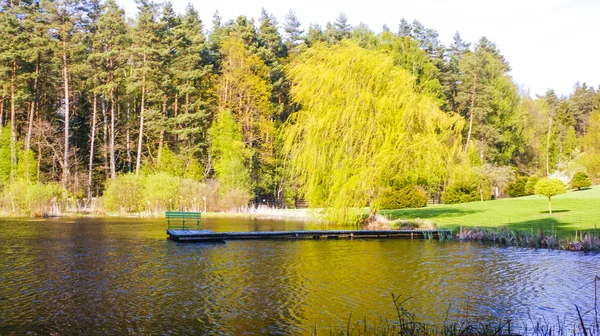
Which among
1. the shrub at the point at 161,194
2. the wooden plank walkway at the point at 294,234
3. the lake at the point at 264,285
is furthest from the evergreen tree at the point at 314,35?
the lake at the point at 264,285

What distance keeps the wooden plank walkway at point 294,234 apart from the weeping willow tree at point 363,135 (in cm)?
230

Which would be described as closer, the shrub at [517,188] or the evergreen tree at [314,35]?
the shrub at [517,188]

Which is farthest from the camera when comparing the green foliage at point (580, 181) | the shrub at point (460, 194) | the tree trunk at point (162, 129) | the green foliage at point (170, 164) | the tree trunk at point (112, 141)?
the tree trunk at point (162, 129)

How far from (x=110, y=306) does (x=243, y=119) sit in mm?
39950

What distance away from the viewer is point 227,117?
4794 cm

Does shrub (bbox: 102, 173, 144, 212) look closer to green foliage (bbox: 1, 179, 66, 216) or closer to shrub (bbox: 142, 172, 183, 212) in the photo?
shrub (bbox: 142, 172, 183, 212)

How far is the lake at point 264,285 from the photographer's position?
32.9 ft

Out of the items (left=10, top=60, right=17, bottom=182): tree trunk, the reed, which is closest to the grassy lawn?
the reed

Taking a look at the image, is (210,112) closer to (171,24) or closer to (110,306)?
(171,24)

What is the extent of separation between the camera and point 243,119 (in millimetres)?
50125

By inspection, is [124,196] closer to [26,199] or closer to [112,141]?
[26,199]

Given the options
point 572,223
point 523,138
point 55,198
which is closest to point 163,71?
point 55,198

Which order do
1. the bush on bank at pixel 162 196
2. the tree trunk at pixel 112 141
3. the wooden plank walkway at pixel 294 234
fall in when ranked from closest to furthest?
the wooden plank walkway at pixel 294 234
the bush on bank at pixel 162 196
the tree trunk at pixel 112 141

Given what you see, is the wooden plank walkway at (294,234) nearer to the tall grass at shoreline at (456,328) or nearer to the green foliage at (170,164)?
the tall grass at shoreline at (456,328)
